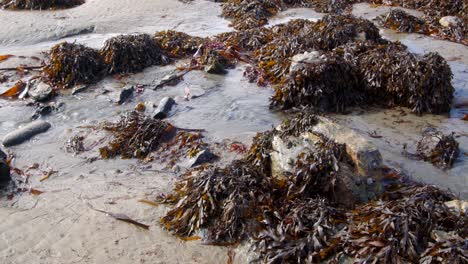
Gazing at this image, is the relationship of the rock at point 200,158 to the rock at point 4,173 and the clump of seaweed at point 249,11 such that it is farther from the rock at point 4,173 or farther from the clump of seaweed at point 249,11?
the clump of seaweed at point 249,11

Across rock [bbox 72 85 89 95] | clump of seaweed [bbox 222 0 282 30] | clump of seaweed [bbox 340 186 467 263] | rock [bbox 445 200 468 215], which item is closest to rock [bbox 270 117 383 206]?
clump of seaweed [bbox 340 186 467 263]


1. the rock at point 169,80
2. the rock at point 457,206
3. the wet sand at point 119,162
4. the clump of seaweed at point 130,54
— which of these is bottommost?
the wet sand at point 119,162

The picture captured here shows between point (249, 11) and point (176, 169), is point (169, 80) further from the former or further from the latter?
point (249, 11)

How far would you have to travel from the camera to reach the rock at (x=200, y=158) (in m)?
4.52

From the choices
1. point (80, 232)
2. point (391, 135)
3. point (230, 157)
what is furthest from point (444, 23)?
point (80, 232)

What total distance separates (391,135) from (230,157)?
1.77 metres

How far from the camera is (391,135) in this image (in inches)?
195

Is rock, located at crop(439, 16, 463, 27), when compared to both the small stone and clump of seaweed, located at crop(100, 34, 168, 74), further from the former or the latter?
the small stone

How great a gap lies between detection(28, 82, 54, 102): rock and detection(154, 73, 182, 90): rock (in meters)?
1.43

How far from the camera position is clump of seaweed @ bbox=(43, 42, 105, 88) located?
6.56 meters

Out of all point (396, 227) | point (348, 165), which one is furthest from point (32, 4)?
point (396, 227)

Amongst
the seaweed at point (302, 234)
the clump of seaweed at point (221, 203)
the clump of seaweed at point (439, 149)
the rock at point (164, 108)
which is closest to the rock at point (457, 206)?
the seaweed at point (302, 234)

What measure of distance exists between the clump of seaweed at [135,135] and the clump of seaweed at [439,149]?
264 cm

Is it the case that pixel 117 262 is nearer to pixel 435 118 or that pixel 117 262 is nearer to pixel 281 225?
pixel 281 225
